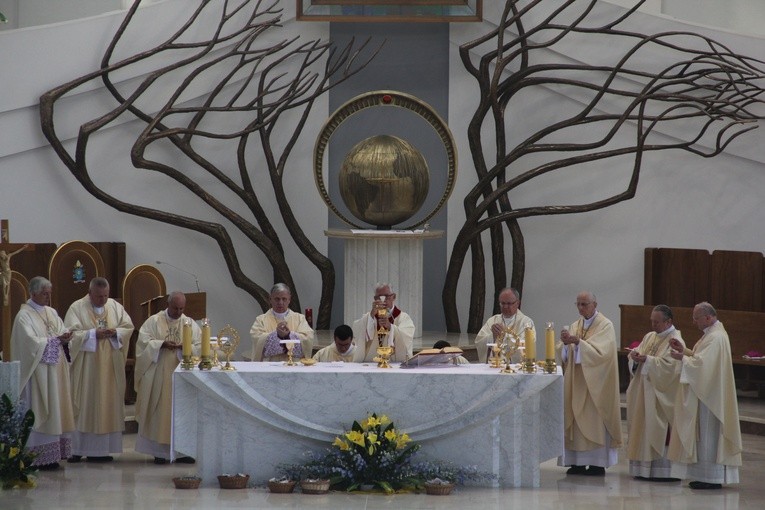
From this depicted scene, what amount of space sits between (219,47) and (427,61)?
2.59m

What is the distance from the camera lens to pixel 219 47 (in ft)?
52.9

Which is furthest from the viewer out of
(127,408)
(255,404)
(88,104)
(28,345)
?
(88,104)

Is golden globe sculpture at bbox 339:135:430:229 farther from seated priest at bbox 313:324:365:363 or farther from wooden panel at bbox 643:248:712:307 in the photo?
wooden panel at bbox 643:248:712:307

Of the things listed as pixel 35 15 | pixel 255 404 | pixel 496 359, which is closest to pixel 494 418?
pixel 496 359

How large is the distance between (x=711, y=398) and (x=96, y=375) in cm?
536

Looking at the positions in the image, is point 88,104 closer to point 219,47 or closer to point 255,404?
point 219,47

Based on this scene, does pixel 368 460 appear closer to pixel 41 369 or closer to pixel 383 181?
pixel 41 369

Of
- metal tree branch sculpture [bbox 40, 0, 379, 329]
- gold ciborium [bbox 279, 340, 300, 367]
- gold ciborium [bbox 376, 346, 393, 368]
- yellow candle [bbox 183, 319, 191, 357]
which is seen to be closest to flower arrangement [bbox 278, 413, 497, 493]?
gold ciborium [bbox 376, 346, 393, 368]

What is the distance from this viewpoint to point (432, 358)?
10.9 metres

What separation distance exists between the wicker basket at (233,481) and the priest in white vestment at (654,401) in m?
3.28

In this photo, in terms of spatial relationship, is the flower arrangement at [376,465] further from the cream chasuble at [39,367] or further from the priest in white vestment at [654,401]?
the cream chasuble at [39,367]

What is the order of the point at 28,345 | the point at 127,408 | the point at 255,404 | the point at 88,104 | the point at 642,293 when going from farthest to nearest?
the point at 642,293, the point at 88,104, the point at 127,408, the point at 28,345, the point at 255,404

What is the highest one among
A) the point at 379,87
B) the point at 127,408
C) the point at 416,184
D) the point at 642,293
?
the point at 379,87

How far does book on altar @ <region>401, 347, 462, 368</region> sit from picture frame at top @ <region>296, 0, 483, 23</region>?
628 cm
